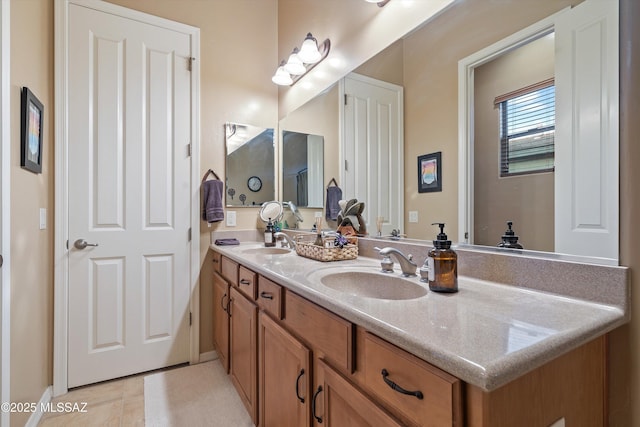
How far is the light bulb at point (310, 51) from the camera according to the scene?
6.62 feet

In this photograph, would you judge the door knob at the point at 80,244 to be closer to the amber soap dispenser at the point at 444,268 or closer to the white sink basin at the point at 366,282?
the white sink basin at the point at 366,282

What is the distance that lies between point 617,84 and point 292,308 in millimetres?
1126

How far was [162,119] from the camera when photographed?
216 cm

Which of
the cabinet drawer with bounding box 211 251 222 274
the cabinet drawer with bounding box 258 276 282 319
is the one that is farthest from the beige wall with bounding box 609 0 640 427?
the cabinet drawer with bounding box 211 251 222 274

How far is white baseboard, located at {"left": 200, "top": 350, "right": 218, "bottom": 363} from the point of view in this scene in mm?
2275

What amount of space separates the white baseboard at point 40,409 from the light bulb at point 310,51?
256 centimetres

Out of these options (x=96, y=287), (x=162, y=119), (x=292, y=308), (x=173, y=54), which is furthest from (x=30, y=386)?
(x=173, y=54)

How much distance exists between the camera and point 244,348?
5.17 ft

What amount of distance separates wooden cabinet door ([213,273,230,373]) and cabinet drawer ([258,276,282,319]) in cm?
62

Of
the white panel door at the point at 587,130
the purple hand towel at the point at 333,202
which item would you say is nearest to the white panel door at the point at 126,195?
the purple hand towel at the point at 333,202

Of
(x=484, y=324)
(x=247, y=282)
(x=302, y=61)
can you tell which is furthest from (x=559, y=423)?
(x=302, y=61)

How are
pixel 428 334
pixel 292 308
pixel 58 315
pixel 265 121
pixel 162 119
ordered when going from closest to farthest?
pixel 428 334 → pixel 292 308 → pixel 58 315 → pixel 162 119 → pixel 265 121

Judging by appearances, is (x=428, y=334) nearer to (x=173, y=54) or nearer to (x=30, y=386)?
(x=30, y=386)

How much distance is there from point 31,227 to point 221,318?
3.78 ft
